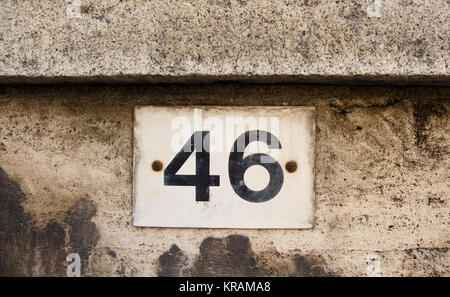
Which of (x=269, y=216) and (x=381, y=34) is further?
(x=269, y=216)

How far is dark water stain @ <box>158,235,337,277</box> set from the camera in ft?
3.36

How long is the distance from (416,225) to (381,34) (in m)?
0.53

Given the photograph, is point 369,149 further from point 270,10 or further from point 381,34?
point 270,10

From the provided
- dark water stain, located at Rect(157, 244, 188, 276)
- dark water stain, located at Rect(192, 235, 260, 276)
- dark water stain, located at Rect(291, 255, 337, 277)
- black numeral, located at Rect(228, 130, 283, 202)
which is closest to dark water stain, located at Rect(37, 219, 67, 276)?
dark water stain, located at Rect(157, 244, 188, 276)

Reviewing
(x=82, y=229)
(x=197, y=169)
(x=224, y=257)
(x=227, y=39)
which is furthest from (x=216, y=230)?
(x=227, y=39)

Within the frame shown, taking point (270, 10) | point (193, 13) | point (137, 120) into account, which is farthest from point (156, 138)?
point (270, 10)

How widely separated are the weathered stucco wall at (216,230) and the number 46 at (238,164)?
10 centimetres

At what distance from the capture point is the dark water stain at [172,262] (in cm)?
104

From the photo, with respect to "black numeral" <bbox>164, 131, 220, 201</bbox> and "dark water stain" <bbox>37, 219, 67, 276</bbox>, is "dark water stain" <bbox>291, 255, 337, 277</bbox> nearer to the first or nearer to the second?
"black numeral" <bbox>164, 131, 220, 201</bbox>

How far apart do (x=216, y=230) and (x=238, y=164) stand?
0.66ft

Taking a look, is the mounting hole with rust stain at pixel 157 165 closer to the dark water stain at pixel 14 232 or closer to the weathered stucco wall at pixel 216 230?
the weathered stucco wall at pixel 216 230
